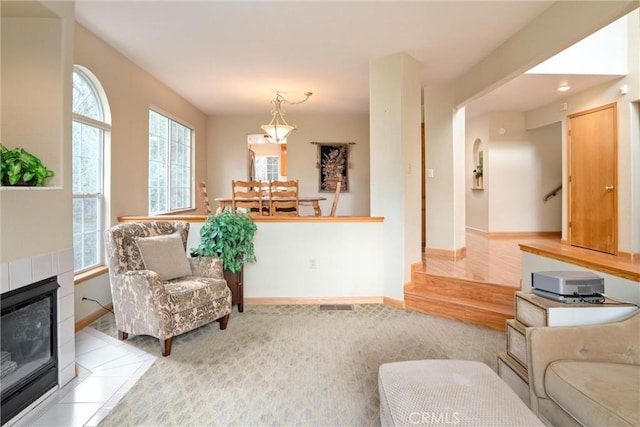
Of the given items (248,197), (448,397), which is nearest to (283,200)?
(248,197)

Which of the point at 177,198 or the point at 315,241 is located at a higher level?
the point at 177,198

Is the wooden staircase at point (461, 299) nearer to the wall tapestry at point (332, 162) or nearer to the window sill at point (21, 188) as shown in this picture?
the window sill at point (21, 188)

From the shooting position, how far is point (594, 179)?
14.5ft

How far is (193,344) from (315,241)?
1591 millimetres

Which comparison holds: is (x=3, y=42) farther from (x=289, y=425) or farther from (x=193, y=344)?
(x=289, y=425)

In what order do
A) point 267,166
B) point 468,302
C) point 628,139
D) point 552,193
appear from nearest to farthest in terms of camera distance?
point 468,302, point 628,139, point 552,193, point 267,166

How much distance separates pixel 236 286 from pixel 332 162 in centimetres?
395

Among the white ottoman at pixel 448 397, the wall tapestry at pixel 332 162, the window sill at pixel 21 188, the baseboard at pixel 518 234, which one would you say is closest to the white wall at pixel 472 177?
the baseboard at pixel 518 234

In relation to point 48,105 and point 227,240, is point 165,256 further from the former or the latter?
point 48,105

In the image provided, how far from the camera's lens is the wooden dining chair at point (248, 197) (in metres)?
3.94

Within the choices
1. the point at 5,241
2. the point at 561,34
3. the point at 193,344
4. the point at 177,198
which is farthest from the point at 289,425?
the point at 177,198

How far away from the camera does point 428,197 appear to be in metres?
4.68

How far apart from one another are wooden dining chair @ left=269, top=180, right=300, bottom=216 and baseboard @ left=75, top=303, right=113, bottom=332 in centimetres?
196

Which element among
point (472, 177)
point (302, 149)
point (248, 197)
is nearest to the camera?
point (248, 197)
